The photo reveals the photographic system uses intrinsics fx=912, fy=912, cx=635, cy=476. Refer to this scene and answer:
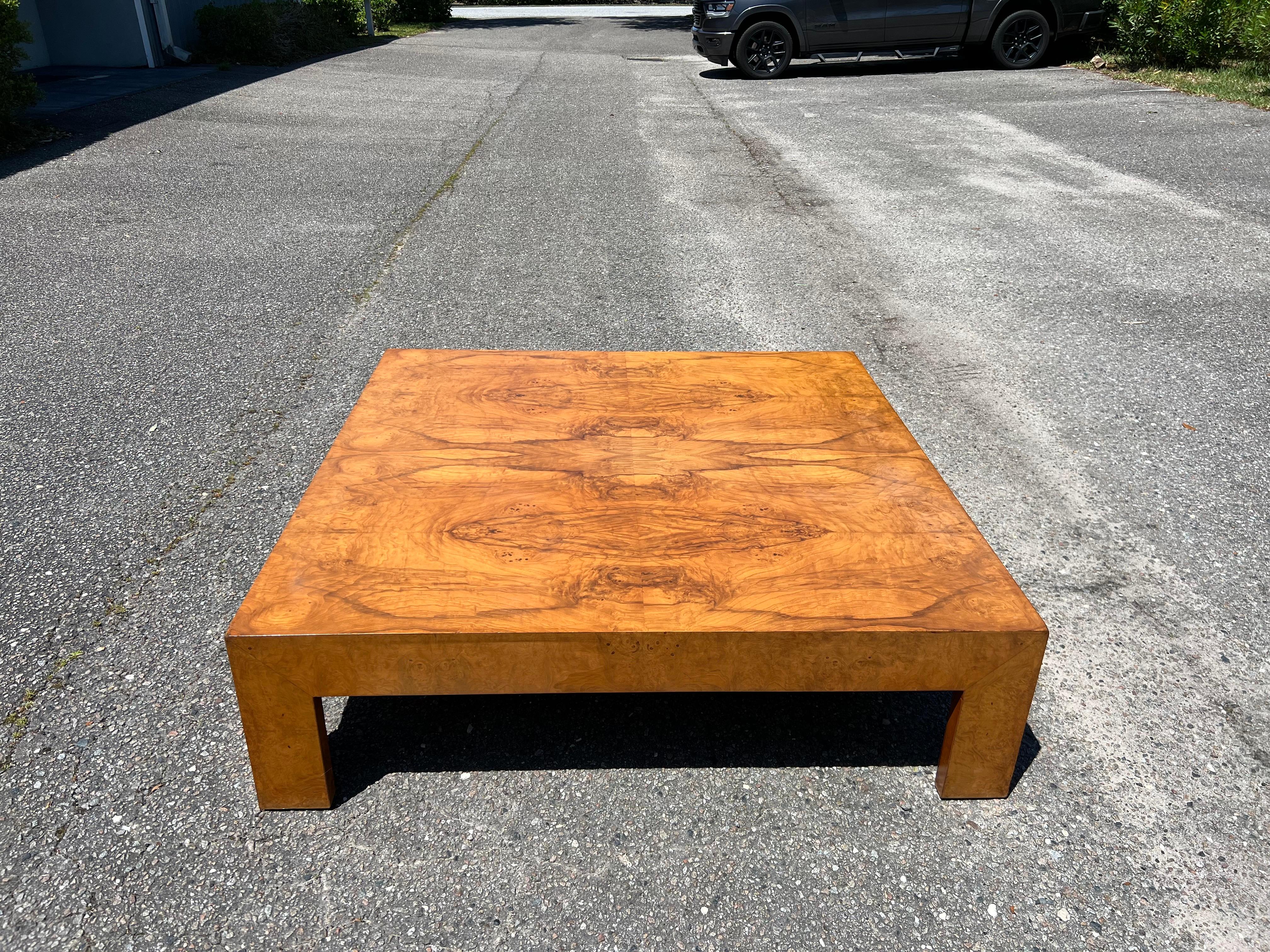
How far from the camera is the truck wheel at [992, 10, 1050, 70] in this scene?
41.7ft

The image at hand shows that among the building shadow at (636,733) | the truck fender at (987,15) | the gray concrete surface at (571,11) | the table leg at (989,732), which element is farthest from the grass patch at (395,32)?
the table leg at (989,732)

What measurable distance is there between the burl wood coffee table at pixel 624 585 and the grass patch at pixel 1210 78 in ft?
35.8

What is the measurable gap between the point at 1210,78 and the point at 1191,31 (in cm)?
82

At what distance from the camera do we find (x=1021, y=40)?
13.0 meters

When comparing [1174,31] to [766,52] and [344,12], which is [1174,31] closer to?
[766,52]

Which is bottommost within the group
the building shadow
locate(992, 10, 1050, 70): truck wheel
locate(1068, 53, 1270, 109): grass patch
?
the building shadow

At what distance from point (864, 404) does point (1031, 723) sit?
3.24 feet

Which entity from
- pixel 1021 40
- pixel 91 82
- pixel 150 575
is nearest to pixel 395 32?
pixel 91 82

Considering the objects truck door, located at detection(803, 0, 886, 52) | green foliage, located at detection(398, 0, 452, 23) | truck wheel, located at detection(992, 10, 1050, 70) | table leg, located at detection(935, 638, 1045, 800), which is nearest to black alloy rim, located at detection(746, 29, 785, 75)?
truck door, located at detection(803, 0, 886, 52)

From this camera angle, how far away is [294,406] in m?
3.85

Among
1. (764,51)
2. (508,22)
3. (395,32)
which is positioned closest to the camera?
(764,51)

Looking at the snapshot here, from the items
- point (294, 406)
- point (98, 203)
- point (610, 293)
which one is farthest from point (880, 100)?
point (294, 406)

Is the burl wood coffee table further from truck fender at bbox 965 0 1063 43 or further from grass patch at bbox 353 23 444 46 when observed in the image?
grass patch at bbox 353 23 444 46

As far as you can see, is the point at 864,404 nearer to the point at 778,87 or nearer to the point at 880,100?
the point at 880,100
